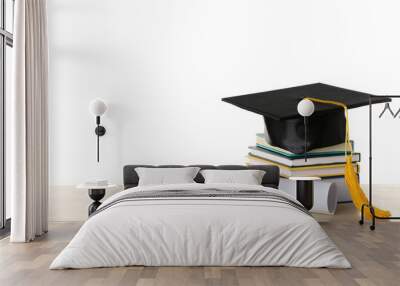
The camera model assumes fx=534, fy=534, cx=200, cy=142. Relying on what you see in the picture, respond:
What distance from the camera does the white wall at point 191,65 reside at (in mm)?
6598

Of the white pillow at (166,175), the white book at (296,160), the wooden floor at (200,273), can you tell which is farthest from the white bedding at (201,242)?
the white book at (296,160)

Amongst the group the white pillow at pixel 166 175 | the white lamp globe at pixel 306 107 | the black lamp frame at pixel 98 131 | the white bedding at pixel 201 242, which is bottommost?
the white bedding at pixel 201 242

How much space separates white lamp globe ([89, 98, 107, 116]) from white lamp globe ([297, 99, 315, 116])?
2323mm

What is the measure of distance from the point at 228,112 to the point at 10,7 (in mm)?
2788

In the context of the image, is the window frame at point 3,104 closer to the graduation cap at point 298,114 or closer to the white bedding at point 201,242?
the white bedding at point 201,242

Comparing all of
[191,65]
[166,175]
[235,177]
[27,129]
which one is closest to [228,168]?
[235,177]

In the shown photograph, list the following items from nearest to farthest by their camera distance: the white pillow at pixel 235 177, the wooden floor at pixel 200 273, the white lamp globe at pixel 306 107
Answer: the wooden floor at pixel 200 273 → the white lamp globe at pixel 306 107 → the white pillow at pixel 235 177

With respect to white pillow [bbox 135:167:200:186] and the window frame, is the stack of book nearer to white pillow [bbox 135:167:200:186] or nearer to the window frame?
white pillow [bbox 135:167:200:186]

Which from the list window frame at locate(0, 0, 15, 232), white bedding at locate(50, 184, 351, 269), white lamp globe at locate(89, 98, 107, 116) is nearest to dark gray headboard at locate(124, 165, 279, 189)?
white lamp globe at locate(89, 98, 107, 116)

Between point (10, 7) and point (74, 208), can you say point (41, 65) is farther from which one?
point (74, 208)

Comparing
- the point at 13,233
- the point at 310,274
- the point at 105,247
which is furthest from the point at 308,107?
the point at 13,233

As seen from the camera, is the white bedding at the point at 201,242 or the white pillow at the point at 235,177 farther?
the white pillow at the point at 235,177

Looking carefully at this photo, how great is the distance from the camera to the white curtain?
16.4ft

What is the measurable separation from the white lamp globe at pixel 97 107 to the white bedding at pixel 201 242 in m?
2.55
